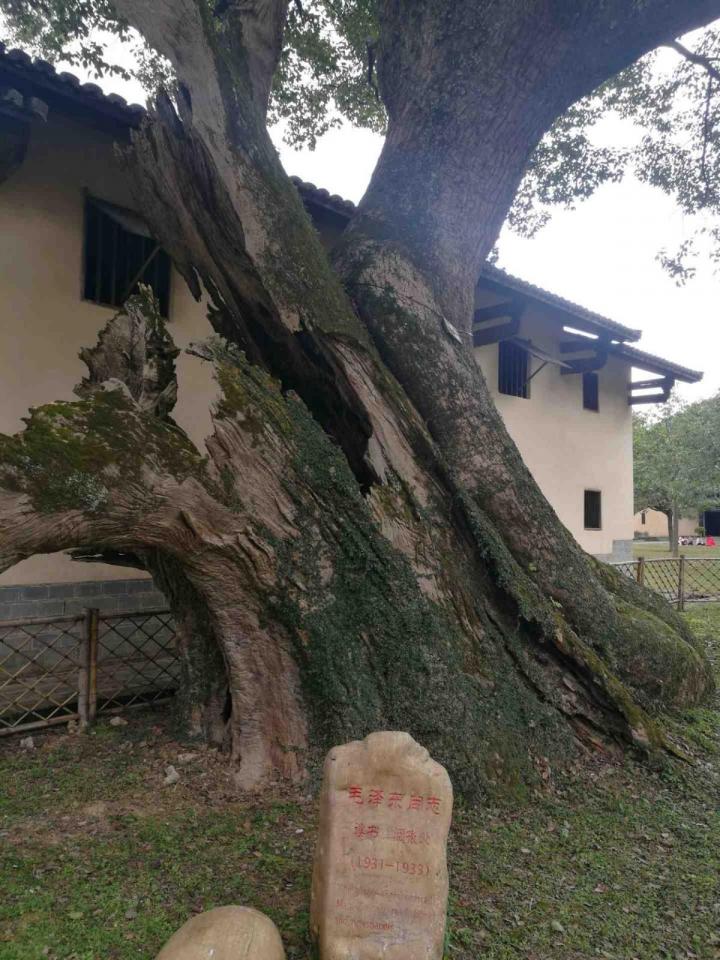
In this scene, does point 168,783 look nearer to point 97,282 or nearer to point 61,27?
point 97,282

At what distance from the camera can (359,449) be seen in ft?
12.9

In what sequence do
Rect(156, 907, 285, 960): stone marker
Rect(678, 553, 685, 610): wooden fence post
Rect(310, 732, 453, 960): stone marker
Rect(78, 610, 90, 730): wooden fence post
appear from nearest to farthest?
Rect(156, 907, 285, 960): stone marker, Rect(310, 732, 453, 960): stone marker, Rect(78, 610, 90, 730): wooden fence post, Rect(678, 553, 685, 610): wooden fence post

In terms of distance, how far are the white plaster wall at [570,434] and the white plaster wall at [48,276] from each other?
5.38 m

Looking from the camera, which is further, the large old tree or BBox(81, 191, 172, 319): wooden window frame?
BBox(81, 191, 172, 319): wooden window frame

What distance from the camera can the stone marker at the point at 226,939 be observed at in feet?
6.48

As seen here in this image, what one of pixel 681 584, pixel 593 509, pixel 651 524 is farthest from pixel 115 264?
pixel 651 524

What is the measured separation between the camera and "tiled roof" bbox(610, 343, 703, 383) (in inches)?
432

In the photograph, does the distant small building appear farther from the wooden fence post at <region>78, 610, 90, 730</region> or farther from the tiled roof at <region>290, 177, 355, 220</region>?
the wooden fence post at <region>78, 610, 90, 730</region>

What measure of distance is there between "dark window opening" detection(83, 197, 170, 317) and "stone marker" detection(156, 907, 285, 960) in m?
5.09

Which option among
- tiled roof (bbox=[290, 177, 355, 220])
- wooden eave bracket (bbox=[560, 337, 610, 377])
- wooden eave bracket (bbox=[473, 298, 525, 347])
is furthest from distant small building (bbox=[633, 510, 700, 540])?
tiled roof (bbox=[290, 177, 355, 220])

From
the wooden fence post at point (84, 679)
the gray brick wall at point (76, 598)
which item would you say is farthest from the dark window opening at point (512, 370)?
the wooden fence post at point (84, 679)

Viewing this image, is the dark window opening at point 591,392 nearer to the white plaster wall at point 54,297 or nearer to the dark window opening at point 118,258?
the white plaster wall at point 54,297

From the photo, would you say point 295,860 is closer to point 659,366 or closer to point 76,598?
point 76,598

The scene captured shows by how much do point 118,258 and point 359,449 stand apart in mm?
3569
